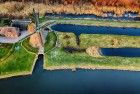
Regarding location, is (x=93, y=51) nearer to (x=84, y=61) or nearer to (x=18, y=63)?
(x=84, y=61)

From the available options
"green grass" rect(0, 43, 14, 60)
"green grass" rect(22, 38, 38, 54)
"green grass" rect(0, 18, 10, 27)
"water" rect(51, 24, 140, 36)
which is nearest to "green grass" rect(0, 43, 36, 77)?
"green grass" rect(22, 38, 38, 54)

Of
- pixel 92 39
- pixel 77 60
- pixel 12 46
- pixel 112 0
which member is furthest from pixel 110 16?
pixel 12 46

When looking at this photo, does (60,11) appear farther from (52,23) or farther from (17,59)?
(17,59)

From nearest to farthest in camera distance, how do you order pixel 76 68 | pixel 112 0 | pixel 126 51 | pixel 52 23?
1. pixel 76 68
2. pixel 126 51
3. pixel 52 23
4. pixel 112 0

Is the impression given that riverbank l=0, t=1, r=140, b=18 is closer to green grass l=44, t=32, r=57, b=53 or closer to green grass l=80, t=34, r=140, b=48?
green grass l=44, t=32, r=57, b=53

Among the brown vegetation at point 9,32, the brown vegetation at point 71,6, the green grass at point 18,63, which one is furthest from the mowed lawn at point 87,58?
the brown vegetation at point 71,6

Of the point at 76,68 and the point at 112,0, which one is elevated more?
the point at 112,0

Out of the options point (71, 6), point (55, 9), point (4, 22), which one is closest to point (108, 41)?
point (71, 6)
